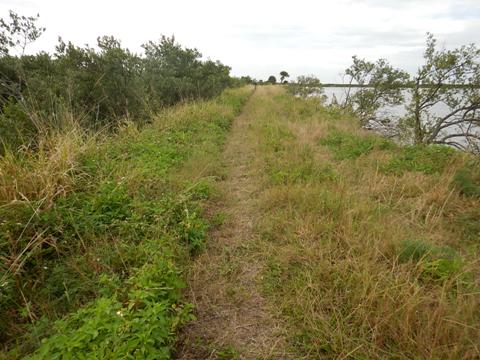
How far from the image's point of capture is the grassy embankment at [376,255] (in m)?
1.69

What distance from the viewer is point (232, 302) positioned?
2.17 meters

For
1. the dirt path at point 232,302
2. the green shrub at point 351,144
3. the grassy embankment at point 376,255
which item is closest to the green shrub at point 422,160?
the grassy embankment at point 376,255

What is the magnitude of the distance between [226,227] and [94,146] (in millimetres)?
2732

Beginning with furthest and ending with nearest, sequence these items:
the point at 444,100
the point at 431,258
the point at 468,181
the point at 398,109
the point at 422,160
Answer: the point at 398,109, the point at 444,100, the point at 422,160, the point at 468,181, the point at 431,258

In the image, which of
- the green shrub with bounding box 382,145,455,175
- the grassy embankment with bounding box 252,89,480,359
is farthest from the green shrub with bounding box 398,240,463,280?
the green shrub with bounding box 382,145,455,175

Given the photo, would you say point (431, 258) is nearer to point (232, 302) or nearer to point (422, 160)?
point (232, 302)

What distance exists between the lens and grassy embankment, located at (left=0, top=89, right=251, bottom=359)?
60.7 inches

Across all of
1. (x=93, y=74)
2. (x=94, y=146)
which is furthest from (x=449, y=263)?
(x=93, y=74)

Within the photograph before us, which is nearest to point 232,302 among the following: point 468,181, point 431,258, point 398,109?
point 431,258

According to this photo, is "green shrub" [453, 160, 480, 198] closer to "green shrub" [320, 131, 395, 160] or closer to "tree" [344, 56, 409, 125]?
"green shrub" [320, 131, 395, 160]

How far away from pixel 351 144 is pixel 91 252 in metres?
5.72

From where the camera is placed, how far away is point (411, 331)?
5.45ft

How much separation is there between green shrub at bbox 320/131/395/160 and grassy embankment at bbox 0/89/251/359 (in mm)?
3305

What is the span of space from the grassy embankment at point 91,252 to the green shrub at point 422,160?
3300 mm
